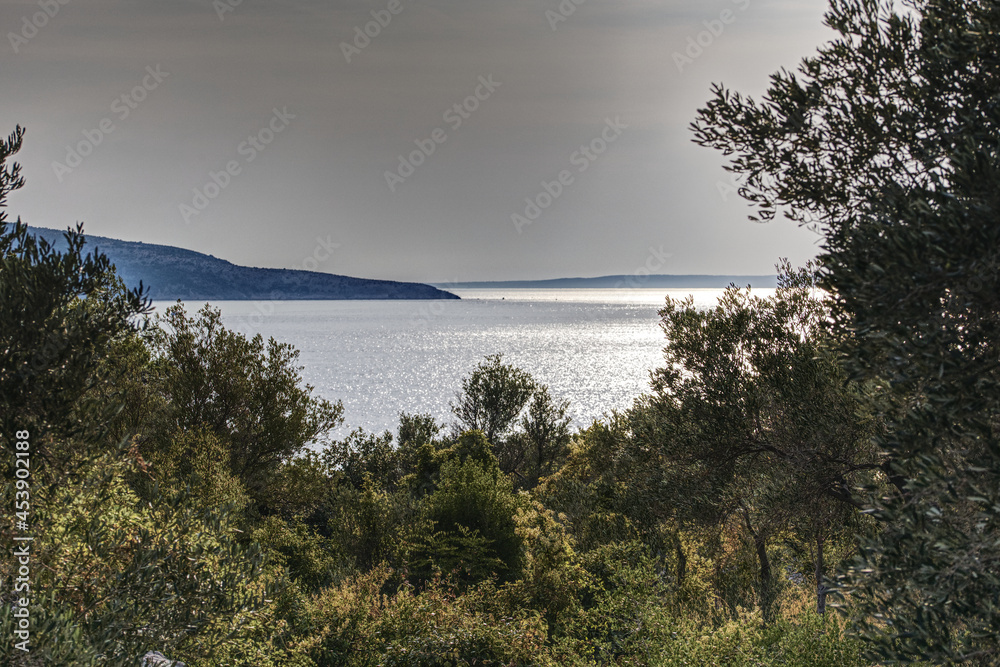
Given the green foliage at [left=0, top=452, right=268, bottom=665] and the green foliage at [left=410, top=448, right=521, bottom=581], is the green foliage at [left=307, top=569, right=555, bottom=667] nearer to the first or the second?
the green foliage at [left=410, top=448, right=521, bottom=581]

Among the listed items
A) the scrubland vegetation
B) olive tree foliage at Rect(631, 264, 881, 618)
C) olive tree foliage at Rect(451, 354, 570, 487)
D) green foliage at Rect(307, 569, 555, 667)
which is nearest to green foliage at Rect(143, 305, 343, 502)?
the scrubland vegetation

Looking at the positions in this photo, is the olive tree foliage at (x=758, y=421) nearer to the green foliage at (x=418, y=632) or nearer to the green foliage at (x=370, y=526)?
the green foliage at (x=418, y=632)

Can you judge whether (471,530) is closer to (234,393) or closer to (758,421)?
(234,393)

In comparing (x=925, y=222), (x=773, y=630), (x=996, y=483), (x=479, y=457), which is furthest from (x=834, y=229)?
(x=479, y=457)

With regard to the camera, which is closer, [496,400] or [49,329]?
A: [49,329]

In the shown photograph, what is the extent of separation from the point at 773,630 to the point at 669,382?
6651mm

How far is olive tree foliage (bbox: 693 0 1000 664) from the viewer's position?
685 centimetres

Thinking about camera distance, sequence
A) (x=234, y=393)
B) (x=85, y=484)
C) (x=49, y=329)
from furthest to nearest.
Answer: (x=234, y=393), (x=85, y=484), (x=49, y=329)

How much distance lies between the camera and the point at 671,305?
20250 millimetres

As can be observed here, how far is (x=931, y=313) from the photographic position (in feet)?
24.5

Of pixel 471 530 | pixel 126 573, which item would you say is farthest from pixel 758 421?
pixel 471 530

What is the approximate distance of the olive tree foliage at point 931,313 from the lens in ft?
22.5

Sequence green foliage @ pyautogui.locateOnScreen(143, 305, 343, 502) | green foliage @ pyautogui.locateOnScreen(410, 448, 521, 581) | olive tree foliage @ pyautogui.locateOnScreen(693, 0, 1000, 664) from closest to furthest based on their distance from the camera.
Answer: olive tree foliage @ pyautogui.locateOnScreen(693, 0, 1000, 664) < green foliage @ pyautogui.locateOnScreen(143, 305, 343, 502) < green foliage @ pyautogui.locateOnScreen(410, 448, 521, 581)

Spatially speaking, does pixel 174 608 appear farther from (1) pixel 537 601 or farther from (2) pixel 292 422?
(2) pixel 292 422
